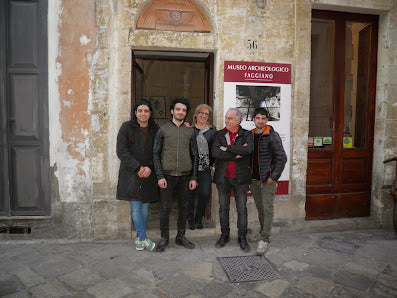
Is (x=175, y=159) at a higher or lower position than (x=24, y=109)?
lower

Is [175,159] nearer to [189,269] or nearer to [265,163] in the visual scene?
[265,163]

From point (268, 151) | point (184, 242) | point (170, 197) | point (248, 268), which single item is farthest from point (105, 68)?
point (248, 268)

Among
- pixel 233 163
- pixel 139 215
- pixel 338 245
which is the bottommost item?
pixel 338 245

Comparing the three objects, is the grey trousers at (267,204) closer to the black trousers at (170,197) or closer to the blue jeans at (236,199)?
the blue jeans at (236,199)

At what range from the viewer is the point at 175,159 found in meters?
4.09

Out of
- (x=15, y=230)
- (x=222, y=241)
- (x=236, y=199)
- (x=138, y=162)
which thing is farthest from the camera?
(x=15, y=230)

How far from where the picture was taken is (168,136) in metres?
4.08

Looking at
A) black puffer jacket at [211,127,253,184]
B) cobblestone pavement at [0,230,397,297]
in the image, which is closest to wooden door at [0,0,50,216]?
cobblestone pavement at [0,230,397,297]

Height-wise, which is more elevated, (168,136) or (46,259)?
(168,136)

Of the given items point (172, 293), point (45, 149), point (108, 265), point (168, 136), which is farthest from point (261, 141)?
point (45, 149)

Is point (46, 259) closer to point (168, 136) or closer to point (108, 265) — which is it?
point (108, 265)

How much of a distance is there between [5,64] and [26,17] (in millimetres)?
727

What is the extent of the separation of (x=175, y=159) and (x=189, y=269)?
1346 mm

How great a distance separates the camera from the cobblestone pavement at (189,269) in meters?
3.17
